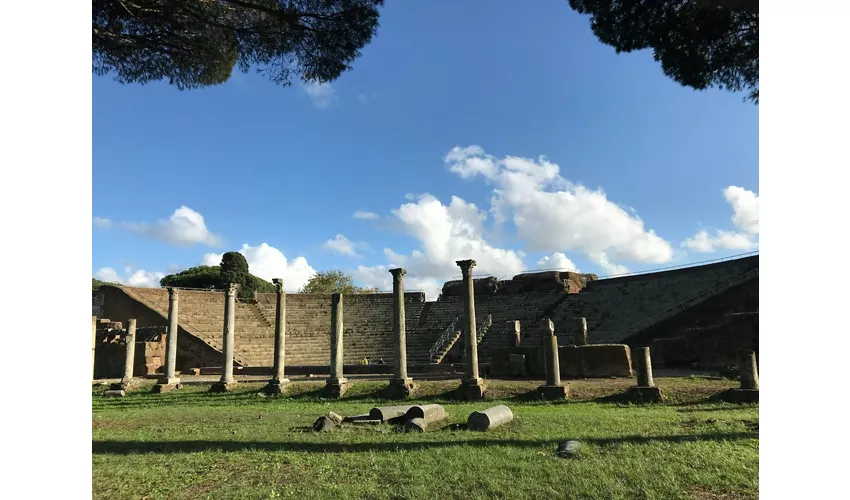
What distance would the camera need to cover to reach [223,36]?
6441 mm

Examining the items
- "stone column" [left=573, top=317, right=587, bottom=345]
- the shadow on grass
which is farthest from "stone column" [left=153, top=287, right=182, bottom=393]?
"stone column" [left=573, top=317, right=587, bottom=345]

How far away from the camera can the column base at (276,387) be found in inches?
549

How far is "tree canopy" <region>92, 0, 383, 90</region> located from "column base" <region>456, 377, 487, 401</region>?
8256mm

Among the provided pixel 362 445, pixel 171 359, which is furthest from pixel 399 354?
pixel 171 359

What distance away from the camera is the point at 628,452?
5.39 m

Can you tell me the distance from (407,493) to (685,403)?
832 cm

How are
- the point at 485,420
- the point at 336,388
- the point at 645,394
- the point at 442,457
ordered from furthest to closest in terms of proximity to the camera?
the point at 336,388 → the point at 645,394 → the point at 485,420 → the point at 442,457

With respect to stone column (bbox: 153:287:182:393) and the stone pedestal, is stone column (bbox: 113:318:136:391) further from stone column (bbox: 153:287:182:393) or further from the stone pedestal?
the stone pedestal

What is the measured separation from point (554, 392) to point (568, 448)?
637 centimetres

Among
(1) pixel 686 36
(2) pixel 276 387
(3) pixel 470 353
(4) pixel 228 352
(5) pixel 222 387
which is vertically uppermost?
(1) pixel 686 36

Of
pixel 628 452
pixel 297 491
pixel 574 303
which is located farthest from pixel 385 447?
pixel 574 303

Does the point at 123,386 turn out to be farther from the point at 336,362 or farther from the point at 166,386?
the point at 336,362

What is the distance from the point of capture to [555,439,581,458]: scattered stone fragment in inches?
211

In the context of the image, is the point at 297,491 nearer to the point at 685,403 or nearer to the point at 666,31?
the point at 666,31
